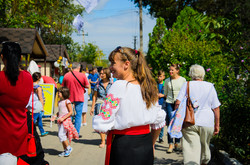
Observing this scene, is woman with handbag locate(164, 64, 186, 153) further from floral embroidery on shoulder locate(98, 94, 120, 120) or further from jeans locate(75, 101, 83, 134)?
floral embroidery on shoulder locate(98, 94, 120, 120)

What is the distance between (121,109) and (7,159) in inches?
51.9

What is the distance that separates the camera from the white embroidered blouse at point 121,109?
8.12 ft

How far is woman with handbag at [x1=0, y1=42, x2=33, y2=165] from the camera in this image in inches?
117

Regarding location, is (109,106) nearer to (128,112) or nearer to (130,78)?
(128,112)

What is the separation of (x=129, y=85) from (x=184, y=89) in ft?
7.45

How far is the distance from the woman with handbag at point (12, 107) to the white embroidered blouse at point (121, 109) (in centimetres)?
104

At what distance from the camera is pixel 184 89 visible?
4.63 metres

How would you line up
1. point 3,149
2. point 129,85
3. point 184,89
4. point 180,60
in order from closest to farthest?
point 129,85, point 3,149, point 184,89, point 180,60

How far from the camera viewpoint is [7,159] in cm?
287

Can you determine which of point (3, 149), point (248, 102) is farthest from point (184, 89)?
point (3, 149)

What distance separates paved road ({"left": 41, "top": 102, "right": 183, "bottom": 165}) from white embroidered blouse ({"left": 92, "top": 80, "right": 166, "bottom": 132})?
11.4ft

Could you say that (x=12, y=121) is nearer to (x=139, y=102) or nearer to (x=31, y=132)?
(x=31, y=132)

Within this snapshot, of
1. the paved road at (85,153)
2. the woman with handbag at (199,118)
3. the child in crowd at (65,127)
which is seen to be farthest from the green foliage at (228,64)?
the child in crowd at (65,127)

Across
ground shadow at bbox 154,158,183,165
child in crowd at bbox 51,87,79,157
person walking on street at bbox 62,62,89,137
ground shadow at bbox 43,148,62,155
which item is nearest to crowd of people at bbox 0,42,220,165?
child in crowd at bbox 51,87,79,157
